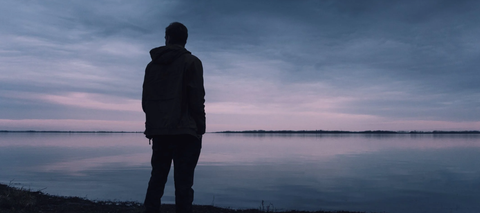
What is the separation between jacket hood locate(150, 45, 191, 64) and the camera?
447 cm

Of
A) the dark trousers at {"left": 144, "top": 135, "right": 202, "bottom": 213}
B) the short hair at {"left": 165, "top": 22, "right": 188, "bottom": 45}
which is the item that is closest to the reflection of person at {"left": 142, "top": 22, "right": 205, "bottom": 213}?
the dark trousers at {"left": 144, "top": 135, "right": 202, "bottom": 213}

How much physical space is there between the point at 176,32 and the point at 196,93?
98 centimetres

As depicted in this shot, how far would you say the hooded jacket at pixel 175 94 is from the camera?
433 cm

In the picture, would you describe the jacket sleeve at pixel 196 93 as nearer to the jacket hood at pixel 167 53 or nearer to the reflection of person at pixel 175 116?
the reflection of person at pixel 175 116

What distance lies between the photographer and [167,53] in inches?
177

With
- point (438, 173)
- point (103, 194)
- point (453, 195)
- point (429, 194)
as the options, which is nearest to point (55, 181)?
point (103, 194)

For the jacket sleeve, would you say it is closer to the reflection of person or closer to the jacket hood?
the reflection of person

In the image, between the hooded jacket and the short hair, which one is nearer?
the hooded jacket

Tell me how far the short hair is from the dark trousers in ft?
4.49

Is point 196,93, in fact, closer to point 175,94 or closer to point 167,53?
point 175,94

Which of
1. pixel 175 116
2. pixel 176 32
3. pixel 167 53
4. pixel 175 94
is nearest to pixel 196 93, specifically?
pixel 175 94

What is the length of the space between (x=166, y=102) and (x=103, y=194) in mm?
11283

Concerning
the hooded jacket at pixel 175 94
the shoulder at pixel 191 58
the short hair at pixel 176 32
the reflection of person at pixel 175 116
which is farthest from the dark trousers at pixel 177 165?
the short hair at pixel 176 32

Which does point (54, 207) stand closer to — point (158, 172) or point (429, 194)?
point (158, 172)
